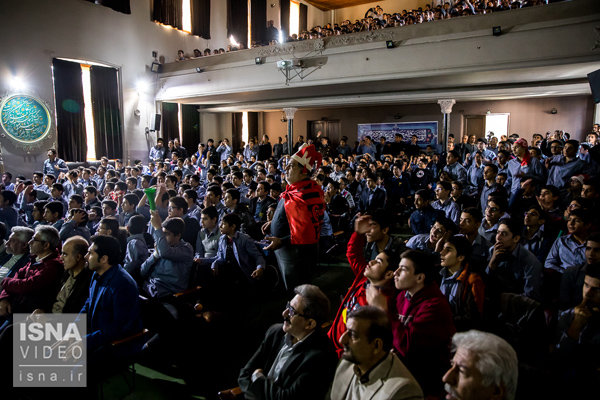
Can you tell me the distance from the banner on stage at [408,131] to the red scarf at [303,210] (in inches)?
450

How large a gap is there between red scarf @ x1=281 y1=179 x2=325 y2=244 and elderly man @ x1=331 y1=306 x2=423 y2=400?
1.45 m

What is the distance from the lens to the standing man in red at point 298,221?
115 inches

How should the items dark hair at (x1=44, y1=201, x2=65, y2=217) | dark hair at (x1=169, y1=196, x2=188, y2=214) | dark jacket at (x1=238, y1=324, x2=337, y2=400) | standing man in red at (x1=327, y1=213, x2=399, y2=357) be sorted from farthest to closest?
dark hair at (x1=44, y1=201, x2=65, y2=217), dark hair at (x1=169, y1=196, x2=188, y2=214), standing man in red at (x1=327, y1=213, x2=399, y2=357), dark jacket at (x1=238, y1=324, x2=337, y2=400)

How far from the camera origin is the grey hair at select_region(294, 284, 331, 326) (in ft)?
5.74

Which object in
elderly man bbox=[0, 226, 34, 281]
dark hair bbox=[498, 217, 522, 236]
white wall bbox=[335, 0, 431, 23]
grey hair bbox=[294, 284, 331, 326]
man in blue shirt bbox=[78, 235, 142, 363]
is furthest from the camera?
white wall bbox=[335, 0, 431, 23]

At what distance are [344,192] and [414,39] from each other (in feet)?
14.0

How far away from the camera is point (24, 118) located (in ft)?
32.5

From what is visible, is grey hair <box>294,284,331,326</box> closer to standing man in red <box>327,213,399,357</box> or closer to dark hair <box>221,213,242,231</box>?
standing man in red <box>327,213,399,357</box>

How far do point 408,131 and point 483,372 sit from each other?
44.0 ft

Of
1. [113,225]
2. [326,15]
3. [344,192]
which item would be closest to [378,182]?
[344,192]

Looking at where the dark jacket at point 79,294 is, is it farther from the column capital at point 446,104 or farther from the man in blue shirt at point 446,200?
the column capital at point 446,104

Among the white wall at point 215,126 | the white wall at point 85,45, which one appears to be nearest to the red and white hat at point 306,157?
the white wall at point 85,45

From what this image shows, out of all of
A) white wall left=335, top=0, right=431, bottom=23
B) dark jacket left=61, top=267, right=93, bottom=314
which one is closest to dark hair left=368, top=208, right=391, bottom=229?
dark jacket left=61, top=267, right=93, bottom=314

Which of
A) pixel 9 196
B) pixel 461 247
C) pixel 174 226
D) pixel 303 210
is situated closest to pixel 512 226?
pixel 461 247
